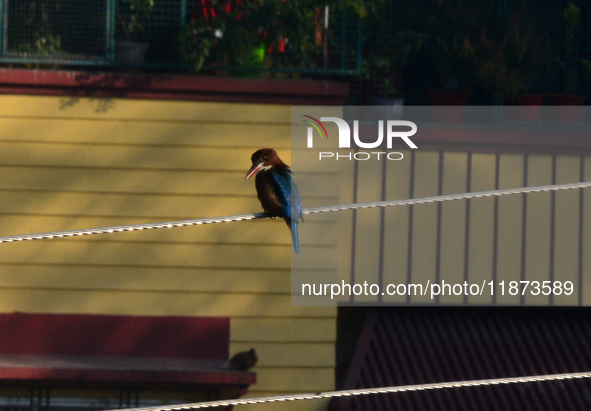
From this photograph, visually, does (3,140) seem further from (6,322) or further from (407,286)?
(407,286)

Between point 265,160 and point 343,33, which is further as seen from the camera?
point 343,33

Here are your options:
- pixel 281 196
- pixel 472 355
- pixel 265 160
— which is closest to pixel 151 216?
pixel 265 160

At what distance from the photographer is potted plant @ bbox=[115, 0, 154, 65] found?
584 cm

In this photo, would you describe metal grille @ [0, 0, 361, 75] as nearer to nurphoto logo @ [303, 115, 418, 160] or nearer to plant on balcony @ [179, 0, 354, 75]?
plant on balcony @ [179, 0, 354, 75]

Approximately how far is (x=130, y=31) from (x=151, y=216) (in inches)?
57.8

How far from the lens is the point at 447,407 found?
231 inches

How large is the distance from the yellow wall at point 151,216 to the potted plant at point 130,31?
405 millimetres

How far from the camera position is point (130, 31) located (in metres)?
5.91

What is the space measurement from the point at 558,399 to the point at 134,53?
4.28 meters

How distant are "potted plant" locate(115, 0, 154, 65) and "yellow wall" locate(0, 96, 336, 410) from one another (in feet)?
1.33

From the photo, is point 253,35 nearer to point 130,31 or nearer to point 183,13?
point 183,13

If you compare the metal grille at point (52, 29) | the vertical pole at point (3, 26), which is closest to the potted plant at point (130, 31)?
the metal grille at point (52, 29)

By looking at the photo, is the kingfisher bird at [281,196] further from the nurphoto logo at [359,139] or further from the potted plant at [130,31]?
the potted plant at [130,31]

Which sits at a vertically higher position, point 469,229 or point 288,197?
point 288,197
